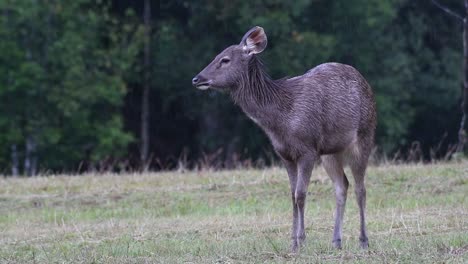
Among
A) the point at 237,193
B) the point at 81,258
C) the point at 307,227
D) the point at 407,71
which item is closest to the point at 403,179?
the point at 237,193

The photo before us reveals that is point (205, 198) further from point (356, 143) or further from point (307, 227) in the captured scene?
point (356, 143)

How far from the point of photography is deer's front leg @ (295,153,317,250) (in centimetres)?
1242

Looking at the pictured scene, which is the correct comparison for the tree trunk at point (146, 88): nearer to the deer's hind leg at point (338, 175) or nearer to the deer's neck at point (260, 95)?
the deer's hind leg at point (338, 175)

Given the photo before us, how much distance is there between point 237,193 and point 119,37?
23.5 m

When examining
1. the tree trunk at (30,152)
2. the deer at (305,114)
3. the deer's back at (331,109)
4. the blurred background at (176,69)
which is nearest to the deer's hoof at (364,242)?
the deer at (305,114)

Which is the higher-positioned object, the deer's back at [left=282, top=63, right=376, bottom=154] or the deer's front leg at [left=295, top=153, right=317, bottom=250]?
the deer's back at [left=282, top=63, right=376, bottom=154]

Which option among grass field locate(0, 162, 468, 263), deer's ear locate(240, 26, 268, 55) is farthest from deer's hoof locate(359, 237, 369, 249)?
deer's ear locate(240, 26, 268, 55)

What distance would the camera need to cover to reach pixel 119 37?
Answer: 40.1m

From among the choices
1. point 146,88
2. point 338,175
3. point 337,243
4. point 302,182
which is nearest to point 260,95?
point 302,182

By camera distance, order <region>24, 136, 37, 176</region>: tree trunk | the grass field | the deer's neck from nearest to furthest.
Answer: the grass field → the deer's neck → <region>24, 136, 37, 176</region>: tree trunk

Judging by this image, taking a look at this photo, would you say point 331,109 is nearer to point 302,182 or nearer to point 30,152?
point 302,182

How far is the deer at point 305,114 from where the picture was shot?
1254 centimetres

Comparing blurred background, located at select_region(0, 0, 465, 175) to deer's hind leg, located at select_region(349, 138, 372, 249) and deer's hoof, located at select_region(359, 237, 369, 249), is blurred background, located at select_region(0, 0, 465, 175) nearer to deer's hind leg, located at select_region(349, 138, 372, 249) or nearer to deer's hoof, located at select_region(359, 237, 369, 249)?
deer's hind leg, located at select_region(349, 138, 372, 249)

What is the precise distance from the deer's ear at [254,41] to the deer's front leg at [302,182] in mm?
1491
